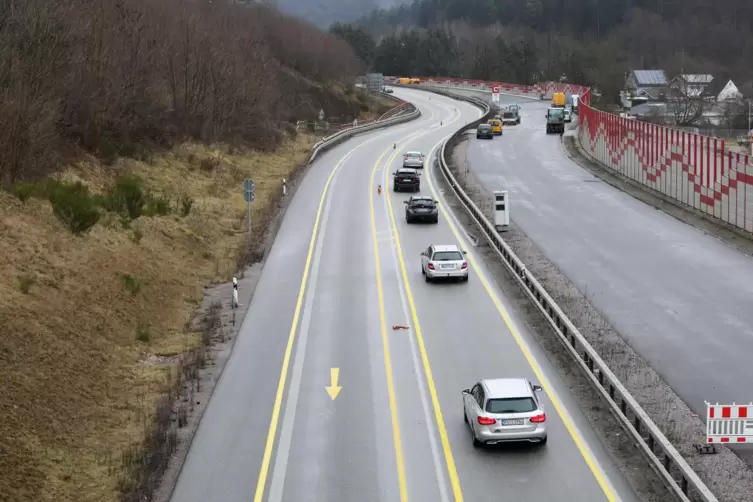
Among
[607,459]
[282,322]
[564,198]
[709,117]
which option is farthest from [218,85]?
[709,117]

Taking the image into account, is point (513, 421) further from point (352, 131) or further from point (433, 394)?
point (352, 131)

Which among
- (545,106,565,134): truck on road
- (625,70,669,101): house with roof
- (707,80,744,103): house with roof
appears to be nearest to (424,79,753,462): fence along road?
(545,106,565,134): truck on road

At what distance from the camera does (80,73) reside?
1875 inches

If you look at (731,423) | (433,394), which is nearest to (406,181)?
(433,394)

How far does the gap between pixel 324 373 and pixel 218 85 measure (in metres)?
47.8

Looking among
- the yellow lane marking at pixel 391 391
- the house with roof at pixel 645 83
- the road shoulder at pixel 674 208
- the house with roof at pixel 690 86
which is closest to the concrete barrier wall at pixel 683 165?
the road shoulder at pixel 674 208

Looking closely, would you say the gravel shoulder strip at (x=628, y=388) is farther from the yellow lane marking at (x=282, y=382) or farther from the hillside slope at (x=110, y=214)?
the hillside slope at (x=110, y=214)

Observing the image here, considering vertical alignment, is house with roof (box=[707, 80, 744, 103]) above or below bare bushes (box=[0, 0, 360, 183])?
below

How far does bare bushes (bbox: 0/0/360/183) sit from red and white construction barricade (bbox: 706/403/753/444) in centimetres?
2601

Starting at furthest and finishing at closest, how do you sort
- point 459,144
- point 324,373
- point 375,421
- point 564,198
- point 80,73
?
point 459,144
point 564,198
point 80,73
point 324,373
point 375,421

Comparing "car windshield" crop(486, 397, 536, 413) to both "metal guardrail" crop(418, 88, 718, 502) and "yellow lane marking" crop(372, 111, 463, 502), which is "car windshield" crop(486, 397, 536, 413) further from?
"metal guardrail" crop(418, 88, 718, 502)

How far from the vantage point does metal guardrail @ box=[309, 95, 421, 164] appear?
74500mm

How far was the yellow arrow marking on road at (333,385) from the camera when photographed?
22.8 meters

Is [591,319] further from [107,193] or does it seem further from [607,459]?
[107,193]
